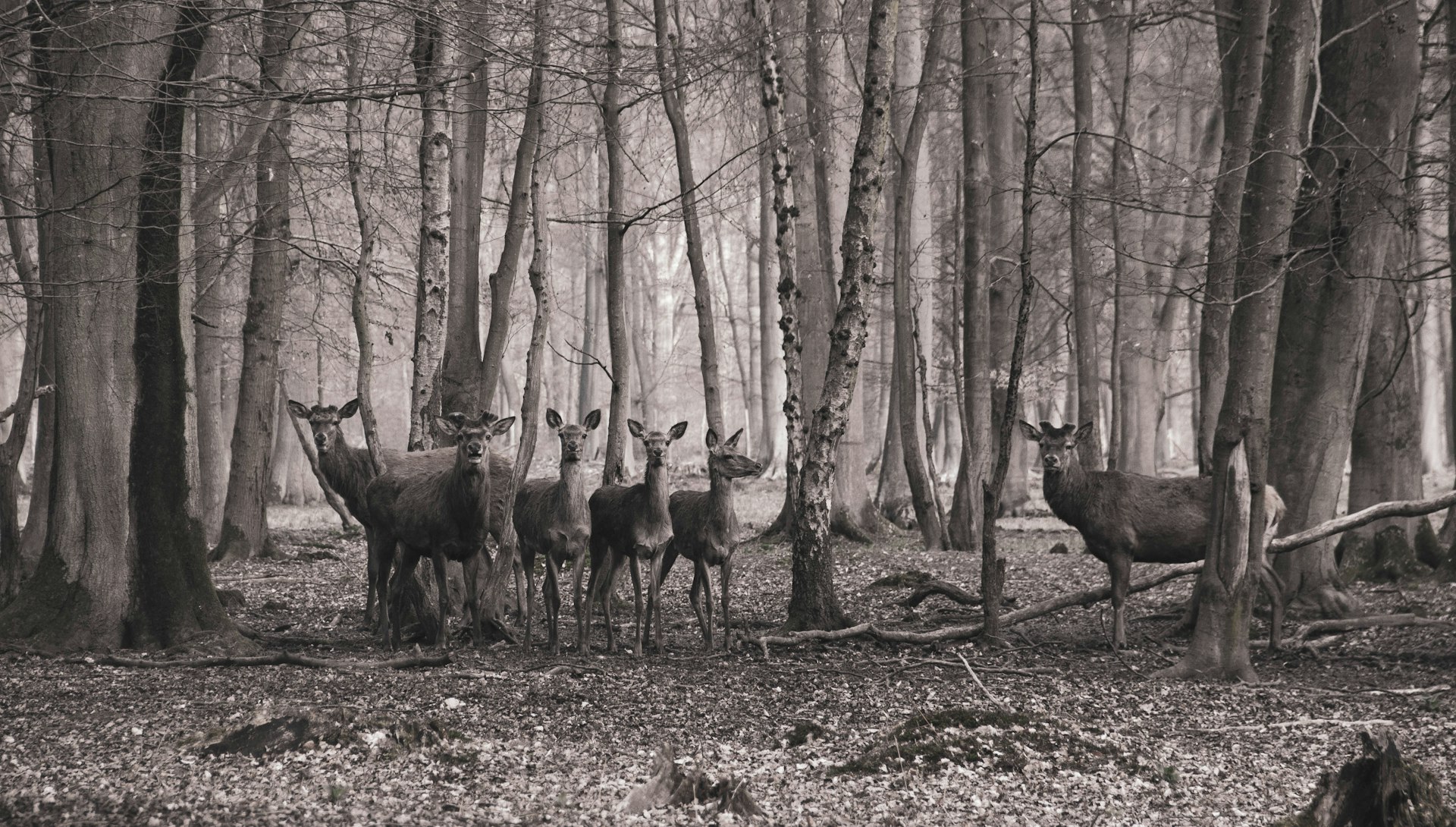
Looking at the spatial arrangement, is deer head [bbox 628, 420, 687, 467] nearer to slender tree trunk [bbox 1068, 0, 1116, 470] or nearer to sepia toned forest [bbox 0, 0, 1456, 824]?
sepia toned forest [bbox 0, 0, 1456, 824]

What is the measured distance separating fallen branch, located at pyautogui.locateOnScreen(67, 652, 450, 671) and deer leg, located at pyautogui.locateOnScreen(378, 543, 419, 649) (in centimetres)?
138

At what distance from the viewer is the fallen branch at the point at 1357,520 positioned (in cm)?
887

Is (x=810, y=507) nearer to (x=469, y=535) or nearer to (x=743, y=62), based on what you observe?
(x=469, y=535)

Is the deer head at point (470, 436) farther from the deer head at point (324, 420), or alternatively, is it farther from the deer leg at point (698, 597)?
the deer head at point (324, 420)

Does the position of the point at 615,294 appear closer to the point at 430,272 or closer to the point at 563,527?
the point at 430,272

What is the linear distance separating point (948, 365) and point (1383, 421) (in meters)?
18.2

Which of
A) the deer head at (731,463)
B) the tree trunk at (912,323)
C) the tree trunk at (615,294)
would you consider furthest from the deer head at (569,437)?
the tree trunk at (912,323)

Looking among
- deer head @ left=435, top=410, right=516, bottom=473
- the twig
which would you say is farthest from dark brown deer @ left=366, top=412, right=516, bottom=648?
the twig

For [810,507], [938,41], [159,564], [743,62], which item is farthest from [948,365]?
[159,564]

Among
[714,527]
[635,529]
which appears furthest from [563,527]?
[714,527]

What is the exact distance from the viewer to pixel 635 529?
31.2 feet

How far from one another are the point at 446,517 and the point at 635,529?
147 centimetres

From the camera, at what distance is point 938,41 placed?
1714 centimetres

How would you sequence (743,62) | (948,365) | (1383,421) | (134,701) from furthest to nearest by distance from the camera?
(948,365), (743,62), (1383,421), (134,701)
